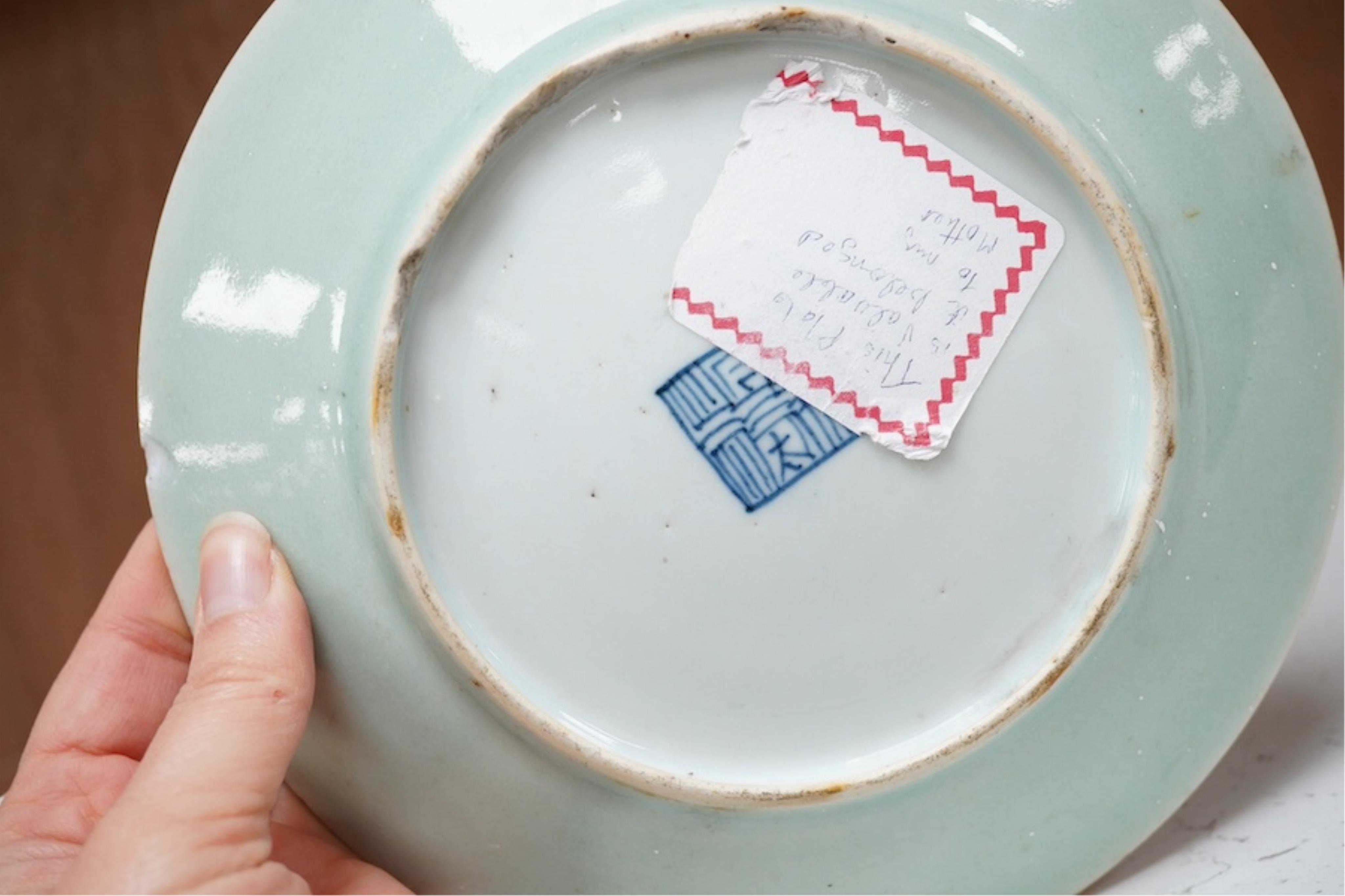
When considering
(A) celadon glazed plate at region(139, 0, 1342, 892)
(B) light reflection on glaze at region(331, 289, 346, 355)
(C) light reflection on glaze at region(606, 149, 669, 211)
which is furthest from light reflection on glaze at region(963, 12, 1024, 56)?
(B) light reflection on glaze at region(331, 289, 346, 355)

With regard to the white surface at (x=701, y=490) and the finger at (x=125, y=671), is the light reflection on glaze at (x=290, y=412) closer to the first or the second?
the white surface at (x=701, y=490)

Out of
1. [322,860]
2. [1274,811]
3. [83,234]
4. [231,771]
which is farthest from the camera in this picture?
[83,234]

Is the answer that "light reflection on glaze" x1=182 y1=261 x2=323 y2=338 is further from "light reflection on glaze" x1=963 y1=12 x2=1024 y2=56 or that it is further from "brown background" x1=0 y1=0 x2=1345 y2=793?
"brown background" x1=0 y1=0 x2=1345 y2=793

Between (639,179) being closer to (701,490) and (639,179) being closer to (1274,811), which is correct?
(701,490)

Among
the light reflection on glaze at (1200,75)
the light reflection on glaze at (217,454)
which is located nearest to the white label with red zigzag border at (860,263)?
the light reflection on glaze at (1200,75)

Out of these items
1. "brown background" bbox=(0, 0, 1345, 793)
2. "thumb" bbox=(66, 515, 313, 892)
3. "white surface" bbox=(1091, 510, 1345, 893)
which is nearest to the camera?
"thumb" bbox=(66, 515, 313, 892)

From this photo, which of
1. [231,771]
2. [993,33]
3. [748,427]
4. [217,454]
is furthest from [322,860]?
[993,33]
